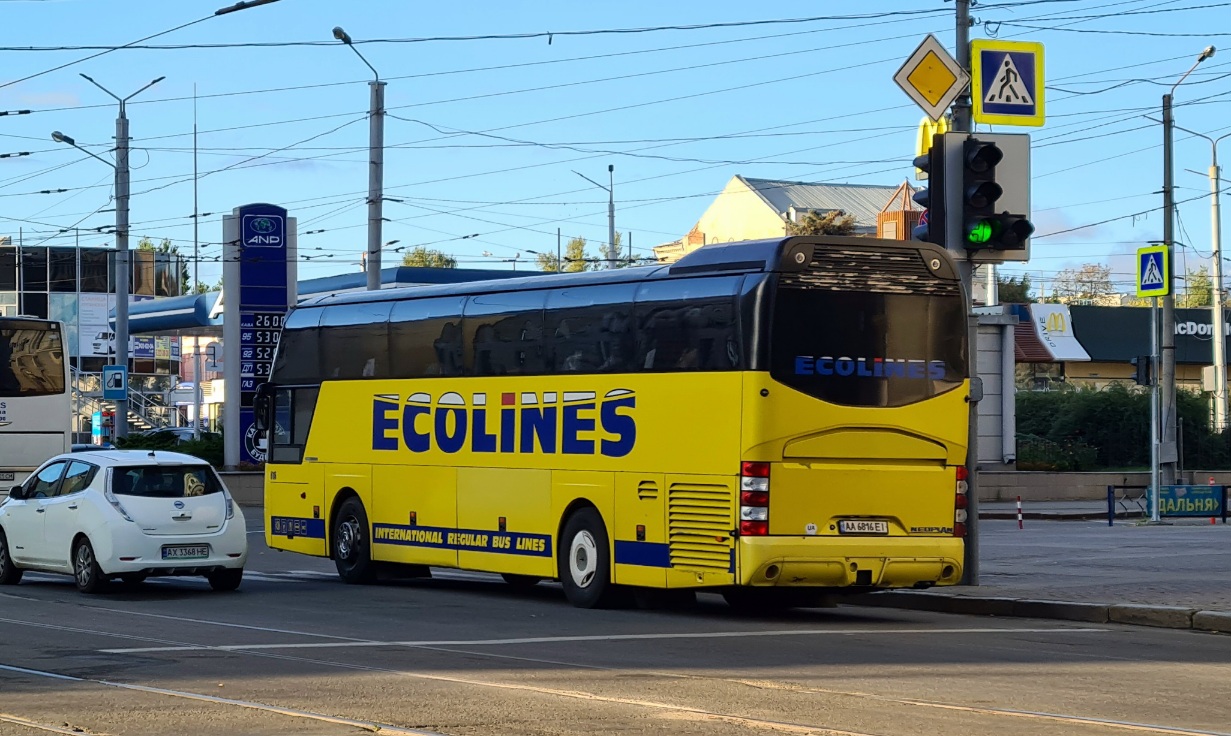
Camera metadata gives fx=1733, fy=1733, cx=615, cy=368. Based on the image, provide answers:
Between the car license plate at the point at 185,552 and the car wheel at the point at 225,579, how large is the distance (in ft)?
1.40

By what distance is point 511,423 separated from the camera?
18500 mm

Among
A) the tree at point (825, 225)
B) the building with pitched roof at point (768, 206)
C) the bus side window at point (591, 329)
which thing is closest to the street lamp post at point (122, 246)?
the bus side window at point (591, 329)

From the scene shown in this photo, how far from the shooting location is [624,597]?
17219 mm

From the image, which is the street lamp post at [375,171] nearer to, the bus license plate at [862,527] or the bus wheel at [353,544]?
the bus wheel at [353,544]

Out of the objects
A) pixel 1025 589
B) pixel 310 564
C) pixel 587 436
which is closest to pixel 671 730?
pixel 587 436

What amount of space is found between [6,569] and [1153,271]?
22157 mm

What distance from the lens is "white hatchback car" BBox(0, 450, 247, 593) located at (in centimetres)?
1862

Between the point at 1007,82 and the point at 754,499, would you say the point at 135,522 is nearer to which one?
the point at 754,499

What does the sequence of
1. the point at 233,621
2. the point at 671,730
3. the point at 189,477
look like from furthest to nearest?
1. the point at 189,477
2. the point at 233,621
3. the point at 671,730

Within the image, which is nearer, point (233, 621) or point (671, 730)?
point (671, 730)

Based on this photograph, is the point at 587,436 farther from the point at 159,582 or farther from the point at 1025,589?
the point at 159,582

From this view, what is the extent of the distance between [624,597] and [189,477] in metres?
5.38

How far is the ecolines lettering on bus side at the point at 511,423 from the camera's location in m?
17.1

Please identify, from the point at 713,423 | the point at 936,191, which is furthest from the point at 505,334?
the point at 936,191
